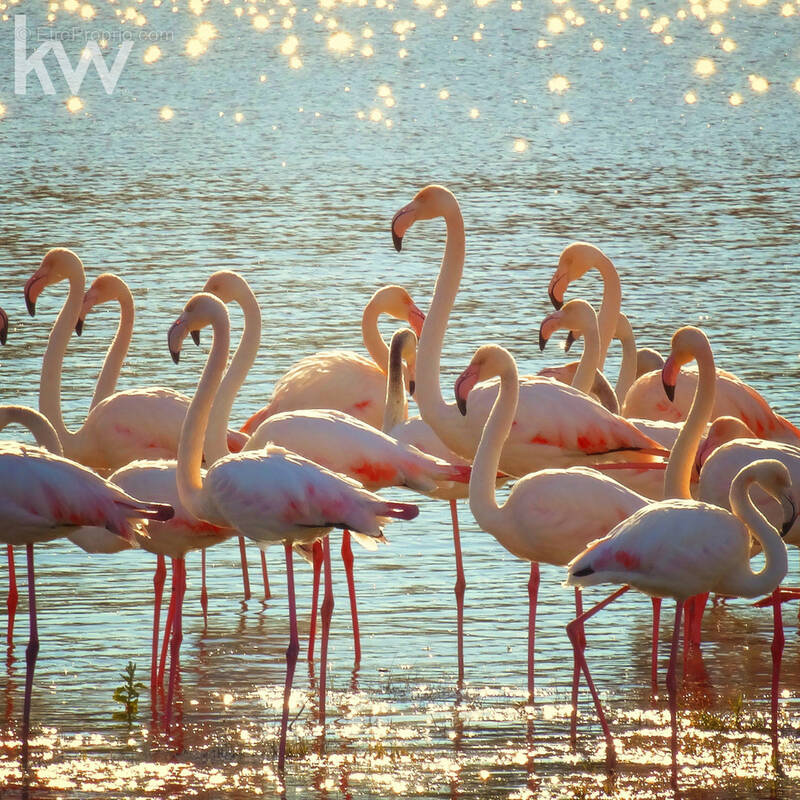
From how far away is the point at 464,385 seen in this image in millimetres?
7043

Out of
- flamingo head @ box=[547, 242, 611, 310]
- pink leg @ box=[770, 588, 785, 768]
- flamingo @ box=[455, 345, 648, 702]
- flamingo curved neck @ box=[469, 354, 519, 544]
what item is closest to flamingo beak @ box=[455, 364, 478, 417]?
flamingo curved neck @ box=[469, 354, 519, 544]

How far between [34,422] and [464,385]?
1.80 meters

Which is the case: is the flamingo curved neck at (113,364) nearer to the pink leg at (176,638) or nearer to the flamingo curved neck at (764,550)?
the pink leg at (176,638)

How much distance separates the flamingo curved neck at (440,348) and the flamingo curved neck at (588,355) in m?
0.69

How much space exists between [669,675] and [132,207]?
12.7 m

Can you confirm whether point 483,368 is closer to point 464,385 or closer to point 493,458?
point 464,385

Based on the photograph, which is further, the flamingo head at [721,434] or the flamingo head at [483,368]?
→ the flamingo head at [721,434]

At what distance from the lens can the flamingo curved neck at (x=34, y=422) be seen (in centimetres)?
691

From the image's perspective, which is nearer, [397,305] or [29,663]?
[29,663]

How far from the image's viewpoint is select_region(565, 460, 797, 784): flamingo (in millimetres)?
5758

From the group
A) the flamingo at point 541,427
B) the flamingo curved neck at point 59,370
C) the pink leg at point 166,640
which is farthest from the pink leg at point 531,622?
the flamingo curved neck at point 59,370

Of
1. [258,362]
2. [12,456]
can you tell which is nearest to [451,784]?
[12,456]

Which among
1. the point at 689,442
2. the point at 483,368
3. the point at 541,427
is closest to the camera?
the point at 689,442

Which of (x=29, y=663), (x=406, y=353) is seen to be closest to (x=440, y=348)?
(x=406, y=353)
